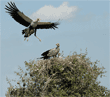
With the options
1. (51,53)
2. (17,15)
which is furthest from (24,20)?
(51,53)

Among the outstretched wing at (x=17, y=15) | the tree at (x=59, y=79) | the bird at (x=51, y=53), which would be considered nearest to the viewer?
the tree at (x=59, y=79)

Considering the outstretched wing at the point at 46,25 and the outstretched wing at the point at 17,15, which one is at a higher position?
the outstretched wing at the point at 46,25

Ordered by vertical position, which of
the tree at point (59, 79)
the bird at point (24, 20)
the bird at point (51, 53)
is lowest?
the tree at point (59, 79)

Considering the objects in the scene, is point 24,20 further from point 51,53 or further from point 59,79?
point 59,79

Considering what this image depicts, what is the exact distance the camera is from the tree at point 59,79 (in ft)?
40.3

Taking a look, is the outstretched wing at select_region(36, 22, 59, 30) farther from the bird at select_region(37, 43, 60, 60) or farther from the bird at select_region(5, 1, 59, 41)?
the bird at select_region(37, 43, 60, 60)

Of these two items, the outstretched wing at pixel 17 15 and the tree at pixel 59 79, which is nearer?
the tree at pixel 59 79

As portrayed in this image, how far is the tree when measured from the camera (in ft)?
40.3

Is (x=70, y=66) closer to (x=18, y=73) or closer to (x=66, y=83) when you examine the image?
(x=66, y=83)

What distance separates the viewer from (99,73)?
560 inches

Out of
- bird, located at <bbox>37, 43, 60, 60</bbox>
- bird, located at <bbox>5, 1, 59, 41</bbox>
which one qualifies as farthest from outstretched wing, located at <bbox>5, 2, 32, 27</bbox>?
bird, located at <bbox>37, 43, 60, 60</bbox>

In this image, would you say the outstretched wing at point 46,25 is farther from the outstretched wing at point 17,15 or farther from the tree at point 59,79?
the tree at point 59,79

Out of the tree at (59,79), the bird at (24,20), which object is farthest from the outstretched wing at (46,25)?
the tree at (59,79)

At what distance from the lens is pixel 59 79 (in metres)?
12.8
